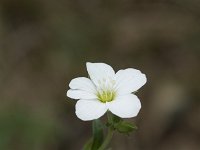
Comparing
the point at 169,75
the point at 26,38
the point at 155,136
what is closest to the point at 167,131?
the point at 155,136

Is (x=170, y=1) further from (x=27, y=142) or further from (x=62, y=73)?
(x=27, y=142)

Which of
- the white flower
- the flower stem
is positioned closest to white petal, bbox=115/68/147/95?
the white flower

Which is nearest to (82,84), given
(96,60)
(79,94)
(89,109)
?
(79,94)

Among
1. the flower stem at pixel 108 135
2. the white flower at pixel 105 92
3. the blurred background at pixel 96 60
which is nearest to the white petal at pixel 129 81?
the white flower at pixel 105 92

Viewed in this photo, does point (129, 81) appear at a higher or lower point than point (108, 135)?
higher

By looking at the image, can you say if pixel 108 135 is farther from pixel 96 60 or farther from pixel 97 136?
pixel 96 60

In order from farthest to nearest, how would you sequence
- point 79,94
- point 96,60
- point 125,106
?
point 96,60
point 79,94
point 125,106

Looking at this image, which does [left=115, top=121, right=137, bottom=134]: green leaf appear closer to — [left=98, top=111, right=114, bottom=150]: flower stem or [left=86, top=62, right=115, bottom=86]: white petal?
[left=98, top=111, right=114, bottom=150]: flower stem
